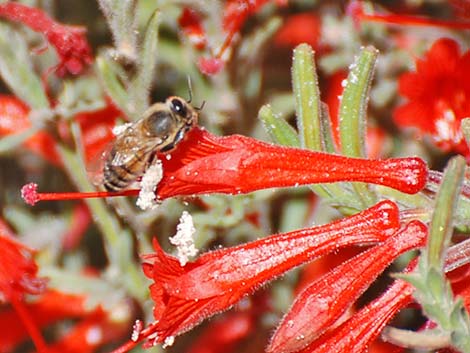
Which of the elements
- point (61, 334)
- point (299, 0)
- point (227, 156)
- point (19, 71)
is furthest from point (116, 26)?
point (61, 334)

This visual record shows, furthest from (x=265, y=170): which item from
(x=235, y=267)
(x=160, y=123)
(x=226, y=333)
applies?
(x=226, y=333)

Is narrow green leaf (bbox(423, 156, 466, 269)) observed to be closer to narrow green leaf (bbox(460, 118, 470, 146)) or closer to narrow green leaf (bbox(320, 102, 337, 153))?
narrow green leaf (bbox(460, 118, 470, 146))

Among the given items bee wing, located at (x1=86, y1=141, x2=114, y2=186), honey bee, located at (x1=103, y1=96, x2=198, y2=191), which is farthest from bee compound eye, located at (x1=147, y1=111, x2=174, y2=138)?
bee wing, located at (x1=86, y1=141, x2=114, y2=186)

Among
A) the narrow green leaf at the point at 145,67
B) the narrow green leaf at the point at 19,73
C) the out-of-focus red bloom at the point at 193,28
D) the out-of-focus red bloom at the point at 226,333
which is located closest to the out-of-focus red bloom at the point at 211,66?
the out-of-focus red bloom at the point at 193,28

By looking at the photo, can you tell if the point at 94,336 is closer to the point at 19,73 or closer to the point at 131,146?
the point at 19,73

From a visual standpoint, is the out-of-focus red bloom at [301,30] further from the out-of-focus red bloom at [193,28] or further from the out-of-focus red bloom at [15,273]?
the out-of-focus red bloom at [15,273]

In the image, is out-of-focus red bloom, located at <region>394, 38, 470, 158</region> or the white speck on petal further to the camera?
the white speck on petal
